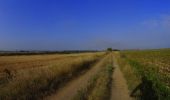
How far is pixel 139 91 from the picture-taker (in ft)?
55.6

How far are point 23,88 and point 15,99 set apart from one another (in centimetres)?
239

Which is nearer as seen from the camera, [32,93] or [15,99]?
[15,99]

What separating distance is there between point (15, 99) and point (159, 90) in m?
6.93

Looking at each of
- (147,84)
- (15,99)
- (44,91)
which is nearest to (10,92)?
(15,99)

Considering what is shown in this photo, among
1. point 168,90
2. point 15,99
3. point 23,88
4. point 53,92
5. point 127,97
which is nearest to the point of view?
point 168,90

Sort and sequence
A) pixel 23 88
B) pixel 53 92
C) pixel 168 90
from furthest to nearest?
1. pixel 53 92
2. pixel 23 88
3. pixel 168 90

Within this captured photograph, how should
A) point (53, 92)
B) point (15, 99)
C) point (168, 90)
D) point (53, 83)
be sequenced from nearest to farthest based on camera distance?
point (168, 90) < point (15, 99) < point (53, 92) < point (53, 83)

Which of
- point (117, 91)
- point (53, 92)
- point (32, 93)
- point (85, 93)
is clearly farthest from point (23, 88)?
point (117, 91)

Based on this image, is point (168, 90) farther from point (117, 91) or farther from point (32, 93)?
point (32, 93)

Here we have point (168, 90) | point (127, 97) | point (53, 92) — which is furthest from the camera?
point (53, 92)

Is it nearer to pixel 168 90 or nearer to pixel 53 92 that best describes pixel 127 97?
pixel 168 90

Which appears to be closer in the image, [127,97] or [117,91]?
[127,97]

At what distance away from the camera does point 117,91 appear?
61.1ft

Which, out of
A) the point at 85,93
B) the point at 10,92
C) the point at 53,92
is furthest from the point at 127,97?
the point at 10,92
